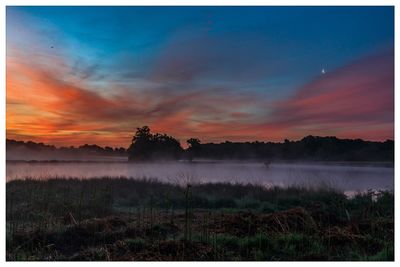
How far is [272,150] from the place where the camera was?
67.7 m

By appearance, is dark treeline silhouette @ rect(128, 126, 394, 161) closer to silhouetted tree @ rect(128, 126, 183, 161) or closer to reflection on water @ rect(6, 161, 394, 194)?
silhouetted tree @ rect(128, 126, 183, 161)

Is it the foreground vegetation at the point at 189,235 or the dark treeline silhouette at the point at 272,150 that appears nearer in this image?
the foreground vegetation at the point at 189,235

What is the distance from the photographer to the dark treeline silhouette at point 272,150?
52.0m

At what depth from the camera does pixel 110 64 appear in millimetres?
14492

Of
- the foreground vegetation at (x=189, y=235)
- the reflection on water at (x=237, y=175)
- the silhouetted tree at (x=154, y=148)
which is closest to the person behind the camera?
the foreground vegetation at (x=189, y=235)

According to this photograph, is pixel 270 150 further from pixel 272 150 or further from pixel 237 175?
pixel 237 175

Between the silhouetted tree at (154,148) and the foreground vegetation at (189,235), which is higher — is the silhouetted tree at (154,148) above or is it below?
above

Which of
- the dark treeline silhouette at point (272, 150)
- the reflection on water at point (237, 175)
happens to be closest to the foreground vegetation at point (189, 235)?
the reflection on water at point (237, 175)

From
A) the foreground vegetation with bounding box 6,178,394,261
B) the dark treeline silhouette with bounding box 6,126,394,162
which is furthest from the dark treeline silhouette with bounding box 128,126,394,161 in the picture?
the foreground vegetation with bounding box 6,178,394,261

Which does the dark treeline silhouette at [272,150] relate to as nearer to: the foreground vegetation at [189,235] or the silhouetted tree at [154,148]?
the silhouetted tree at [154,148]

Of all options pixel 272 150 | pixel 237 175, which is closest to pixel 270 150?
pixel 272 150

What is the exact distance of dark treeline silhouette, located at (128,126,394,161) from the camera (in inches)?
2047
